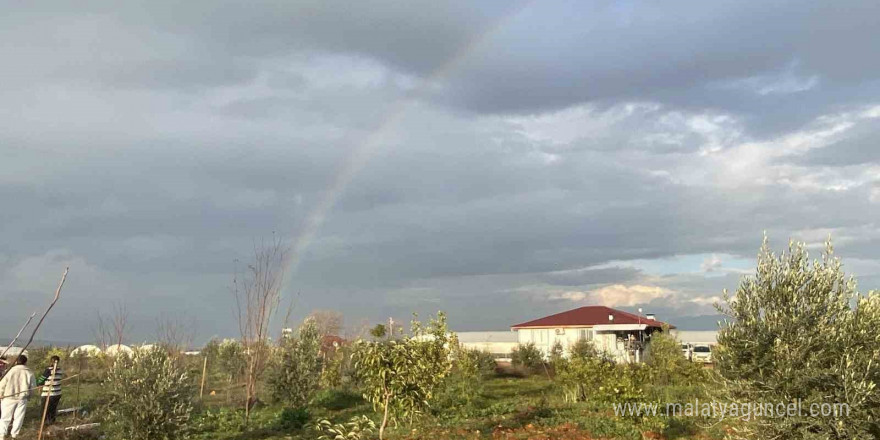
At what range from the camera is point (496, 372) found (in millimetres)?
45531

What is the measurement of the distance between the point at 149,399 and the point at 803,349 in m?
13.4

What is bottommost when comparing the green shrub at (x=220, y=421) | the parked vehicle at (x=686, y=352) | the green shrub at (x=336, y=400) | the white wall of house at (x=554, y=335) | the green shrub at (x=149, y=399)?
the green shrub at (x=220, y=421)

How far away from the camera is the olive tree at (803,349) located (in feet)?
33.0

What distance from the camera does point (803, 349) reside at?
10.3m

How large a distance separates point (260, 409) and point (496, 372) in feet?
78.8

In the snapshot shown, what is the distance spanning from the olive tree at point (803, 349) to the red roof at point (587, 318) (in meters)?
49.3

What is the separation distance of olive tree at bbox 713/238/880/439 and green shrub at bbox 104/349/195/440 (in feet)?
38.9

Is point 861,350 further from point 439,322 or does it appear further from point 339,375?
point 339,375

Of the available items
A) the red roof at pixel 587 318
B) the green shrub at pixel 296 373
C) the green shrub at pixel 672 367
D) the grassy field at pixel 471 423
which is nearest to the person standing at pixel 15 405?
the grassy field at pixel 471 423

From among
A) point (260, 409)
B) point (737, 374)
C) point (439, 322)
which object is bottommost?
point (260, 409)

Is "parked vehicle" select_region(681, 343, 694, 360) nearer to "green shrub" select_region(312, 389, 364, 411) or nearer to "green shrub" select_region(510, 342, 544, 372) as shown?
"green shrub" select_region(510, 342, 544, 372)

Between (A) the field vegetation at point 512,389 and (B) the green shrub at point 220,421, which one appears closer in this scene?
(A) the field vegetation at point 512,389

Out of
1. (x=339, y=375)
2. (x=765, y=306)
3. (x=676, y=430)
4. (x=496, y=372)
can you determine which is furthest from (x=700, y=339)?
(x=765, y=306)

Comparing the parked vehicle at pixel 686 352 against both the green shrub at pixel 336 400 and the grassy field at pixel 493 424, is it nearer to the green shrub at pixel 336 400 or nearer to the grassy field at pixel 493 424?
the grassy field at pixel 493 424
